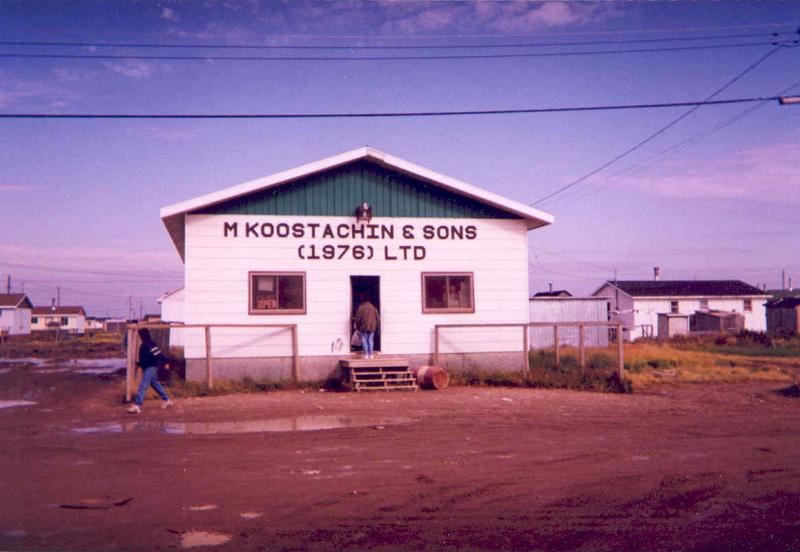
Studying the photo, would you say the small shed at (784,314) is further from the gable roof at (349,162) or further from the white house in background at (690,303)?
the gable roof at (349,162)

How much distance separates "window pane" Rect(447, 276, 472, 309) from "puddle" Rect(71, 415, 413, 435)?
21.5 feet

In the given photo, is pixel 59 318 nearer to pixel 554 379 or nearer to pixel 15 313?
pixel 15 313

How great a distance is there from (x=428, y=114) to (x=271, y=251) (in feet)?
A: 16.4

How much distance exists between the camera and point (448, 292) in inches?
744

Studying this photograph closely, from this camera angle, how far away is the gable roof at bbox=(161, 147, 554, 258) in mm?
17062

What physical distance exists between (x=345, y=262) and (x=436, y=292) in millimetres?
2444

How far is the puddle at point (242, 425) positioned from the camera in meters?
11.5

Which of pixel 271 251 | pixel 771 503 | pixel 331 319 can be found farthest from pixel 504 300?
pixel 771 503

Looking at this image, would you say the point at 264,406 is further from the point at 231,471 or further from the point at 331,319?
the point at 231,471

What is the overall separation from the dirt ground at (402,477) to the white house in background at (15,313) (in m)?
67.4

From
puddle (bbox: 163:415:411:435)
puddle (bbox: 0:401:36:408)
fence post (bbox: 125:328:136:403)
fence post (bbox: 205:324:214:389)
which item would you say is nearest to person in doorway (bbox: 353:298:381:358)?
fence post (bbox: 205:324:214:389)

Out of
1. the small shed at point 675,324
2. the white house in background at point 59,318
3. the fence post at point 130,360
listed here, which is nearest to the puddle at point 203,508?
the fence post at point 130,360

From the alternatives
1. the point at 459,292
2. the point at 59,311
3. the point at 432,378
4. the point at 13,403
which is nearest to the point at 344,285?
the point at 459,292

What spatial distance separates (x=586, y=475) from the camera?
27.9ft
